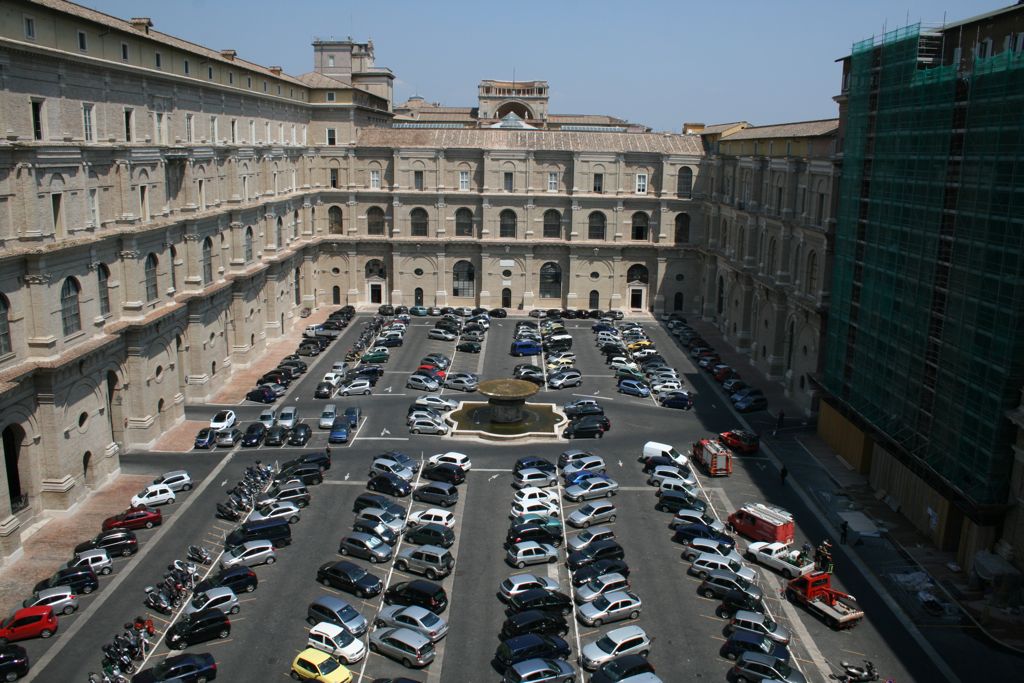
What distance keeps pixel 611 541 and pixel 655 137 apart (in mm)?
66326

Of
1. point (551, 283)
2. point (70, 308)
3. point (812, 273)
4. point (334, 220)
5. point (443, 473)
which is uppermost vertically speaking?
point (334, 220)

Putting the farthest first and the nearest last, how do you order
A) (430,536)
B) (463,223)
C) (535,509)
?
1. (463,223)
2. (535,509)
3. (430,536)

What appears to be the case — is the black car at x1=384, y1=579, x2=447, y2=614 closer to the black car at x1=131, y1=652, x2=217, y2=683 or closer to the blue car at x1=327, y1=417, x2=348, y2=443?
the black car at x1=131, y1=652, x2=217, y2=683

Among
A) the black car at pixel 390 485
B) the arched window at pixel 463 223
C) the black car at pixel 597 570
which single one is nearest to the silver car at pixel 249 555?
the black car at pixel 390 485

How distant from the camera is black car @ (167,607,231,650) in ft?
112

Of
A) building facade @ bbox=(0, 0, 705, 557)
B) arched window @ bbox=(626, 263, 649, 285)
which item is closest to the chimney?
building facade @ bbox=(0, 0, 705, 557)

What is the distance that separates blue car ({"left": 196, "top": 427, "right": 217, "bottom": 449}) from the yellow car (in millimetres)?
26384

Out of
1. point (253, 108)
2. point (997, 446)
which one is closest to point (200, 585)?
point (997, 446)

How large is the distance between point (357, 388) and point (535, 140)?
140 feet

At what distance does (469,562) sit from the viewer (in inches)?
1634

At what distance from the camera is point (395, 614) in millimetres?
35250

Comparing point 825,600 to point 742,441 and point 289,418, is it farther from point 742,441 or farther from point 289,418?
point 289,418

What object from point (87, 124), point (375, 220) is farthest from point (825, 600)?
point (375, 220)

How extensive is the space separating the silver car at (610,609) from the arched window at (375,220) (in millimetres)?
69058
